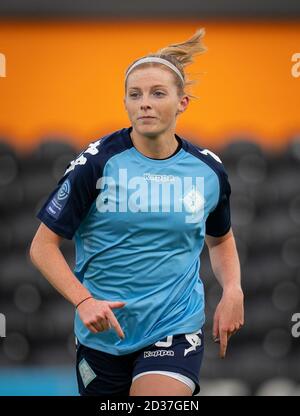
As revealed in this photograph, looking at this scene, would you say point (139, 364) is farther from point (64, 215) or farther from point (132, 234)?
point (64, 215)

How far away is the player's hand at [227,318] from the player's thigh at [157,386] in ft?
0.81

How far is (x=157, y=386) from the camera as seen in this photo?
10.8 ft

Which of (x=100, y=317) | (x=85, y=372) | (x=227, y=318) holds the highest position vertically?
(x=100, y=317)

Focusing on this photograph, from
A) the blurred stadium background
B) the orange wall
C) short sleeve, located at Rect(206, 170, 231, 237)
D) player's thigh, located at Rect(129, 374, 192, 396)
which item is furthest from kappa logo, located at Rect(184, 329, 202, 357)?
the orange wall

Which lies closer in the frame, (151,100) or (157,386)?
(157,386)

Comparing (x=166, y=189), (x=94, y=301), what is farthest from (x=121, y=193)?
(x=94, y=301)

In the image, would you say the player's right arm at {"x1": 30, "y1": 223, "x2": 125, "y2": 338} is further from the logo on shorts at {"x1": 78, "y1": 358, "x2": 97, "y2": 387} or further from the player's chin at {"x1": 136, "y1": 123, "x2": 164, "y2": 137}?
the player's chin at {"x1": 136, "y1": 123, "x2": 164, "y2": 137}

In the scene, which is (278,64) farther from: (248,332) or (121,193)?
(121,193)

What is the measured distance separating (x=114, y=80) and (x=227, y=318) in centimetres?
319

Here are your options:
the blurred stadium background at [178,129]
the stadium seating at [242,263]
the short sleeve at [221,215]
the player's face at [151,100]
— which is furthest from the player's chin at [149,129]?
the stadium seating at [242,263]

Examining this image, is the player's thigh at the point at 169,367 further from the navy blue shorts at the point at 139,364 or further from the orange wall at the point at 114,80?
the orange wall at the point at 114,80

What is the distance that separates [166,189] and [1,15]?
3094mm

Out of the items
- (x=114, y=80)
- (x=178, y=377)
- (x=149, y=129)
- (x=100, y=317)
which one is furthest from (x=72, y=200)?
(x=114, y=80)

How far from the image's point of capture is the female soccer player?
11.2ft
